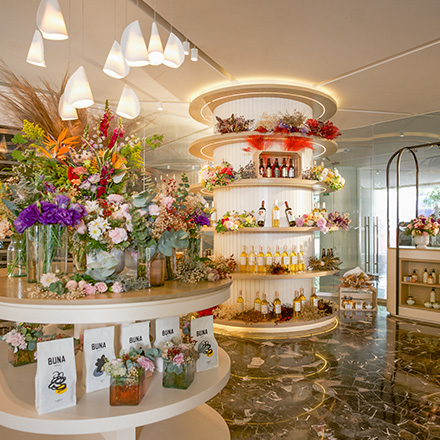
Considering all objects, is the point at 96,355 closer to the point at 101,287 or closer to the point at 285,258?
the point at 101,287

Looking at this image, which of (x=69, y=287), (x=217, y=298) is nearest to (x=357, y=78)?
(x=217, y=298)

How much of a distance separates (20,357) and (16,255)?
596 millimetres

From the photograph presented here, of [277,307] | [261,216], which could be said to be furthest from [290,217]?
[277,307]

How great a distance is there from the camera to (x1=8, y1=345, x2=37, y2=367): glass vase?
7.41 feet

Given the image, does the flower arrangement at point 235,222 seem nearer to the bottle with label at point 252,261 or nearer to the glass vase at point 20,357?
the bottle with label at point 252,261

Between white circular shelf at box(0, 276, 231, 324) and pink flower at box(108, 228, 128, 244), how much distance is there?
0.26m

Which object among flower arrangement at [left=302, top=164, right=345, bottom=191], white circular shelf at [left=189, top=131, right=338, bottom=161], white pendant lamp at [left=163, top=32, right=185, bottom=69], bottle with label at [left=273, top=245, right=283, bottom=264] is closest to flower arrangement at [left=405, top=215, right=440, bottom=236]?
flower arrangement at [left=302, top=164, right=345, bottom=191]

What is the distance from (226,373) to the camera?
7.24 ft

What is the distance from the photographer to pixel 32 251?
2113mm

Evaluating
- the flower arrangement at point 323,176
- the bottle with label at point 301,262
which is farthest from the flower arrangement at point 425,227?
the bottle with label at point 301,262

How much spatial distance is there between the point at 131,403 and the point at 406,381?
296 centimetres

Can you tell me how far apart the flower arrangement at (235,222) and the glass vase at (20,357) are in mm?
3281

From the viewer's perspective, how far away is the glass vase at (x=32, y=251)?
204cm

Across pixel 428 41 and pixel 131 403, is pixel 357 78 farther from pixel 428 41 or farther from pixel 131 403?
Answer: pixel 131 403
